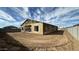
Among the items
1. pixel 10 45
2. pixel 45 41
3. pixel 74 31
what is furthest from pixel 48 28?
pixel 10 45

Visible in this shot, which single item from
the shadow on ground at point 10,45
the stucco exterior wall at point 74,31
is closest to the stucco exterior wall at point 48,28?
the stucco exterior wall at point 74,31

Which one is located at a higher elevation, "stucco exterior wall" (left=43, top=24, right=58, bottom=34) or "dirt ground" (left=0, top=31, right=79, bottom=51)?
"stucco exterior wall" (left=43, top=24, right=58, bottom=34)

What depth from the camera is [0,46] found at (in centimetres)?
218

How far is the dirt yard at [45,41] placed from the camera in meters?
2.19

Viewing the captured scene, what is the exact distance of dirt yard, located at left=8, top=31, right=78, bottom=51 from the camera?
2188mm

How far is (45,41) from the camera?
7.22 ft

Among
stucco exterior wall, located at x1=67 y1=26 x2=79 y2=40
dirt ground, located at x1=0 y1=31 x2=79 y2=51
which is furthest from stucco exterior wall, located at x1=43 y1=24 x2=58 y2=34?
stucco exterior wall, located at x1=67 y1=26 x2=79 y2=40

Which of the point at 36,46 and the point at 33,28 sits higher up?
the point at 33,28

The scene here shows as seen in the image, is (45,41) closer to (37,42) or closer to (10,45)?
(37,42)

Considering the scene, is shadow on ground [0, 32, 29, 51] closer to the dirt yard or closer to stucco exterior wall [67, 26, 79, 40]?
the dirt yard

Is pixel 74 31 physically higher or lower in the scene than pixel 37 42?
higher
